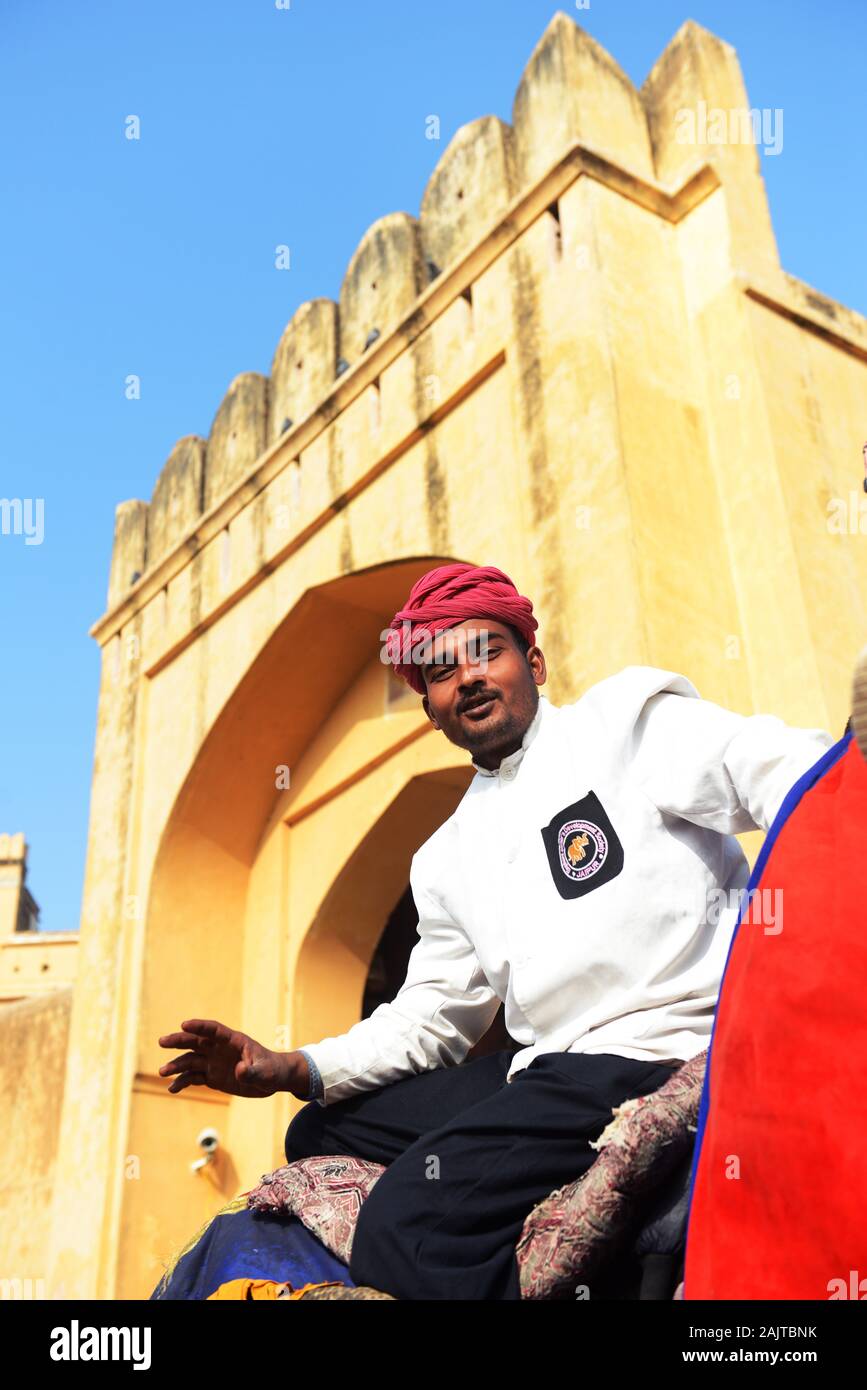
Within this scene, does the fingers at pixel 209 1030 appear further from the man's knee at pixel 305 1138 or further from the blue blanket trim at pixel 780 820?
the blue blanket trim at pixel 780 820

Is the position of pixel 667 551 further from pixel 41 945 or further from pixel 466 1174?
pixel 41 945

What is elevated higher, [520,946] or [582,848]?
[582,848]

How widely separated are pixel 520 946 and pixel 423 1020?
0.28 m

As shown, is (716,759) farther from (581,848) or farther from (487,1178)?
(487,1178)

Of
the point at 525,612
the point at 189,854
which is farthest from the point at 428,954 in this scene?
the point at 189,854

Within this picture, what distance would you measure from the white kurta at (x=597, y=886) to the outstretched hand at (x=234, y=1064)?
0.05 meters

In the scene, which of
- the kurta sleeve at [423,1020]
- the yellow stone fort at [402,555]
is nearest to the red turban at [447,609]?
the kurta sleeve at [423,1020]

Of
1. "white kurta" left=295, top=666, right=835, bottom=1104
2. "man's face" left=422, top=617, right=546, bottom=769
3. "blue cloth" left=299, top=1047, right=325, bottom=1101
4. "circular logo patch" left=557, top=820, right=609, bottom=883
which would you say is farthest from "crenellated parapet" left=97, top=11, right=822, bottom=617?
"blue cloth" left=299, top=1047, right=325, bottom=1101

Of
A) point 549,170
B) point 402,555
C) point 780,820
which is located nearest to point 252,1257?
point 780,820

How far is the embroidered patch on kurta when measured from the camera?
174cm

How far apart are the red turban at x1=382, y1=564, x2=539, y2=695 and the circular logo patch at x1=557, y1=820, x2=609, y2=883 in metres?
0.38

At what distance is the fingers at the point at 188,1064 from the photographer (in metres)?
1.83

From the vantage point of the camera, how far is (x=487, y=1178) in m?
1.52

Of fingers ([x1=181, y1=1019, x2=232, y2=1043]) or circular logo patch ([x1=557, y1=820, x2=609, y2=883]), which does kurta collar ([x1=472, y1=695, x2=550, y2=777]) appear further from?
fingers ([x1=181, y1=1019, x2=232, y2=1043])
